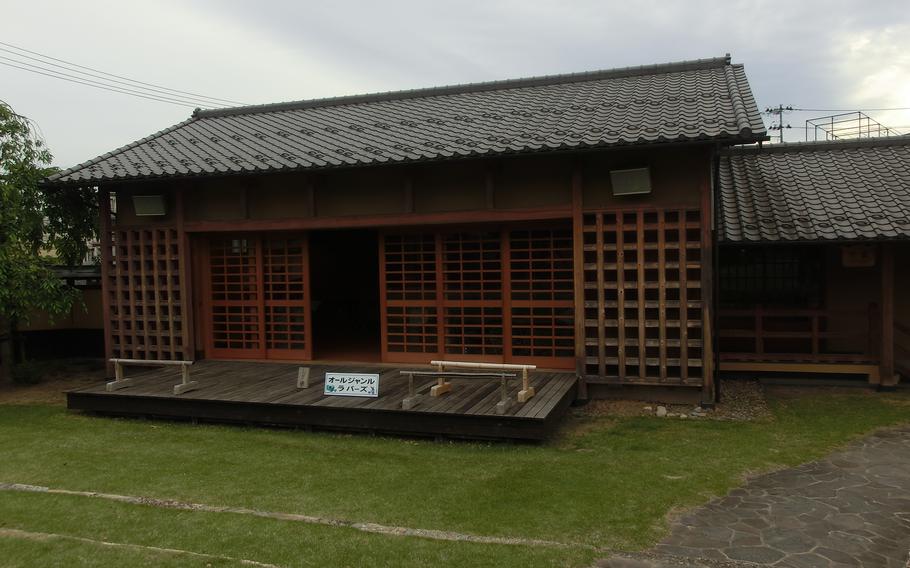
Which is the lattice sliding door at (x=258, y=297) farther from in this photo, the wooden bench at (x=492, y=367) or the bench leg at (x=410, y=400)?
the bench leg at (x=410, y=400)

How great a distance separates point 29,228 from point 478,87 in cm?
879

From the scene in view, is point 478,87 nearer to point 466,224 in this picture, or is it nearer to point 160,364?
point 466,224

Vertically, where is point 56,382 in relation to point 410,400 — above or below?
below

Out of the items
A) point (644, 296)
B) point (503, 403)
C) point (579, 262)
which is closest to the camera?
point (503, 403)

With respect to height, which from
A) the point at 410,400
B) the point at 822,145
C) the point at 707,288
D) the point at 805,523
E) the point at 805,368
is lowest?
the point at 805,523

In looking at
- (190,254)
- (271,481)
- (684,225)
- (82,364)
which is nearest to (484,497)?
(271,481)

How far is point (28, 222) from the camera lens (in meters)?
10.6

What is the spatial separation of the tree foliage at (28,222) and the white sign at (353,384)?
587 cm

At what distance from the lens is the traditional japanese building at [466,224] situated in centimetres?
830

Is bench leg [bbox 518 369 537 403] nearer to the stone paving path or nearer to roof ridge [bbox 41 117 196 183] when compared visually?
the stone paving path

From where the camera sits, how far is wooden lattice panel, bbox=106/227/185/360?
1070 cm

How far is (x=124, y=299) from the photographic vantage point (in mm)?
10977

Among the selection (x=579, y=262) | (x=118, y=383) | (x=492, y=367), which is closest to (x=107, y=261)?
(x=118, y=383)

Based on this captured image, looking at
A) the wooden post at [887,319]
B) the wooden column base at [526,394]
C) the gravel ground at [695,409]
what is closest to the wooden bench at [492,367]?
the wooden column base at [526,394]
